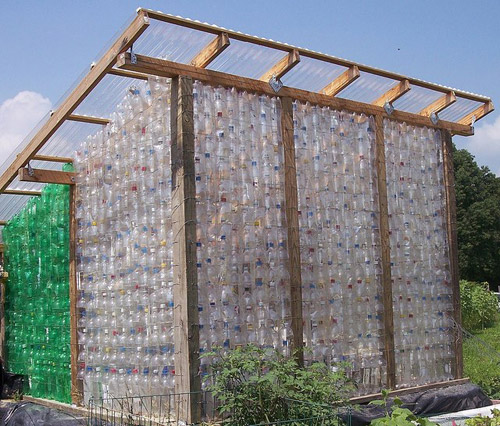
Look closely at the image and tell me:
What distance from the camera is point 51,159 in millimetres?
9789

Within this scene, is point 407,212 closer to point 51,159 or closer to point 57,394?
point 51,159

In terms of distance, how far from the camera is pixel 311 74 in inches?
347

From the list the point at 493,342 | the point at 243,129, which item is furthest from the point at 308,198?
the point at 493,342

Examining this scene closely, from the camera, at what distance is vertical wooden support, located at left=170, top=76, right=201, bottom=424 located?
7336 millimetres

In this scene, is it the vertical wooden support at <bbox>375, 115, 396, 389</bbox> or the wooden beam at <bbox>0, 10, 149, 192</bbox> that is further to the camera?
the vertical wooden support at <bbox>375, 115, 396, 389</bbox>

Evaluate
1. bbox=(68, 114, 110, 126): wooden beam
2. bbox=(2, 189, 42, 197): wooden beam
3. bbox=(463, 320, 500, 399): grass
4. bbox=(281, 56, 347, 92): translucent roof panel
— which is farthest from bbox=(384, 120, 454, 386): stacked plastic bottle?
bbox=(2, 189, 42, 197): wooden beam

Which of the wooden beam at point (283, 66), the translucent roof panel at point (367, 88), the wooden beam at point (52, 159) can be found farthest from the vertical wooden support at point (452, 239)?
the wooden beam at point (52, 159)

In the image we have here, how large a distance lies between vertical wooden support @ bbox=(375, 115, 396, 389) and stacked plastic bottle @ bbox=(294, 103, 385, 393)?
0.25 feet

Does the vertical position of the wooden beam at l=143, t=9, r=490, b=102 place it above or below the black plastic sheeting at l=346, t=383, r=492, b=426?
above

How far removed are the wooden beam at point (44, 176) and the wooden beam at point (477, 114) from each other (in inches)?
228

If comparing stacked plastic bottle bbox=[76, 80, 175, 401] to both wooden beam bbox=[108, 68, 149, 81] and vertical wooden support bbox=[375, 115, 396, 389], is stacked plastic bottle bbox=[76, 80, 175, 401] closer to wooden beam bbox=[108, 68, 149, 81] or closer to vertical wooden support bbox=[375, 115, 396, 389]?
wooden beam bbox=[108, 68, 149, 81]

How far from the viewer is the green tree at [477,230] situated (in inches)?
1221

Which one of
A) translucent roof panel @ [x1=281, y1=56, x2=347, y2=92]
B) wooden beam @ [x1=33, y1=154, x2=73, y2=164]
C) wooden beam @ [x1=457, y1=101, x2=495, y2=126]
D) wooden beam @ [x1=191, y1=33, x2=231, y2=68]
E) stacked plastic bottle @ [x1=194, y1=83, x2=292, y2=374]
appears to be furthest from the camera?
wooden beam @ [x1=457, y1=101, x2=495, y2=126]

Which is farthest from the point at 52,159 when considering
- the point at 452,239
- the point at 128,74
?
the point at 452,239
